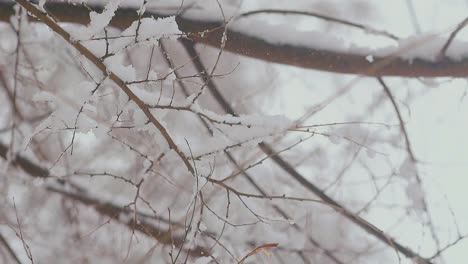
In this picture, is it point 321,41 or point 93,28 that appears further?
point 321,41

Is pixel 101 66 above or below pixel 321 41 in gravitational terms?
below

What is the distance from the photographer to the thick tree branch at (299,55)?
1992mm

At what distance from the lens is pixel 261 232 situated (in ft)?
8.21

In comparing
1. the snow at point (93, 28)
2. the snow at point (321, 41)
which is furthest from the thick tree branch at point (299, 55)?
the snow at point (93, 28)

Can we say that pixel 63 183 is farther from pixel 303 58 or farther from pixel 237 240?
pixel 303 58

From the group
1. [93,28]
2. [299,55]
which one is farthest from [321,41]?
[93,28]

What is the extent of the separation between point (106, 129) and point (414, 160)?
1630 millimetres

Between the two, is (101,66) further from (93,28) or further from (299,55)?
(299,55)

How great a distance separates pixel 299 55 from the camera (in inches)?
80.0

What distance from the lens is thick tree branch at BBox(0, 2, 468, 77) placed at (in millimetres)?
1992

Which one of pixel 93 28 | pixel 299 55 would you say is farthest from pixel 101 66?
pixel 299 55

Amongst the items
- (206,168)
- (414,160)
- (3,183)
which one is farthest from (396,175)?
(3,183)

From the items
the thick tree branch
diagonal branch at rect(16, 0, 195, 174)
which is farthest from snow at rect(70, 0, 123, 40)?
the thick tree branch

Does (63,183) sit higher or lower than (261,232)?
higher
